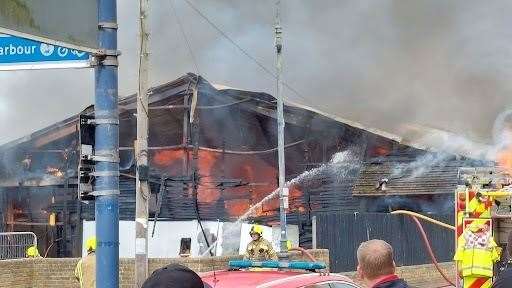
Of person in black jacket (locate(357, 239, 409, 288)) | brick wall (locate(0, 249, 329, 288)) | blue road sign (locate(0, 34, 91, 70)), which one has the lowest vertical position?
brick wall (locate(0, 249, 329, 288))

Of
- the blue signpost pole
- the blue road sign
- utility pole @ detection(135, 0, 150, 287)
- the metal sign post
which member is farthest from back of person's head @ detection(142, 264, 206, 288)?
utility pole @ detection(135, 0, 150, 287)

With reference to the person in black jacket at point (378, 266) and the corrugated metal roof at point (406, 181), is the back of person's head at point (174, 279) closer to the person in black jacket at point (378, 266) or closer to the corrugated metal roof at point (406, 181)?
the person in black jacket at point (378, 266)

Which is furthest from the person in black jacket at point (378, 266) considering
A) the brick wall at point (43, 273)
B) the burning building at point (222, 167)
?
the burning building at point (222, 167)

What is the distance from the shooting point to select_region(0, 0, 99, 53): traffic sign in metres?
4.35

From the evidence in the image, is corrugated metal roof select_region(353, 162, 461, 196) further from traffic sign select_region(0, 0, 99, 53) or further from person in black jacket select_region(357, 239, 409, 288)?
person in black jacket select_region(357, 239, 409, 288)

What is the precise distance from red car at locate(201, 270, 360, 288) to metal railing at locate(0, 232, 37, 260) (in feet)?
31.8

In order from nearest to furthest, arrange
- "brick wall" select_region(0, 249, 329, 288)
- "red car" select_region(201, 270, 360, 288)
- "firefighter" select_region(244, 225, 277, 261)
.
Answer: "red car" select_region(201, 270, 360, 288)
"firefighter" select_region(244, 225, 277, 261)
"brick wall" select_region(0, 249, 329, 288)

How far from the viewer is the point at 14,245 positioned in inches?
592

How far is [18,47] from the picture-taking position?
5430mm

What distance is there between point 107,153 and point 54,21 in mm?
1109

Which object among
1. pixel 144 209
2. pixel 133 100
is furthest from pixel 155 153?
pixel 144 209

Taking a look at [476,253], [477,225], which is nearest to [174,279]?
[476,253]

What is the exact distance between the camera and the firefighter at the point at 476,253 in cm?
689

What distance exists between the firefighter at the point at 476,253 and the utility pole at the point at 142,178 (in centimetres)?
542
